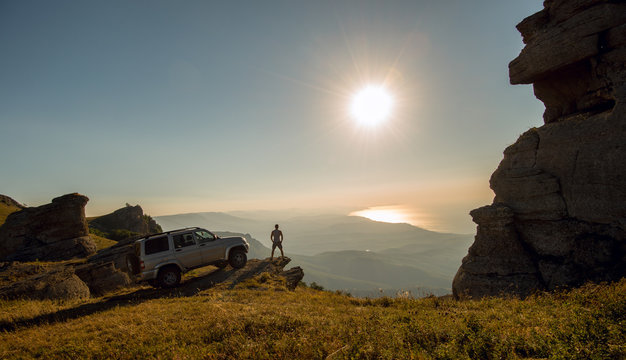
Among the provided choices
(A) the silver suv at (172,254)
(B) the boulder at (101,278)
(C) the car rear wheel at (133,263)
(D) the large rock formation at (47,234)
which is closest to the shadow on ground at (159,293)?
(A) the silver suv at (172,254)

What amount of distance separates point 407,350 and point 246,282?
10.6m

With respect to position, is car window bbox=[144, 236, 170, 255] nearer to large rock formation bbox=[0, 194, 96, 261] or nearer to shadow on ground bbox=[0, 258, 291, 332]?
shadow on ground bbox=[0, 258, 291, 332]

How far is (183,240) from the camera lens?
13.3 meters

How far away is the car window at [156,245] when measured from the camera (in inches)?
486

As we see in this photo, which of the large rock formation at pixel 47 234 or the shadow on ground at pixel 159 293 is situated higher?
the large rock formation at pixel 47 234

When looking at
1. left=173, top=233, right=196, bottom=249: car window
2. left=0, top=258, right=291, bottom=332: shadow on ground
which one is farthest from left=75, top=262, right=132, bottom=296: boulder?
left=173, top=233, right=196, bottom=249: car window

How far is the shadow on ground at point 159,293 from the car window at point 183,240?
2.20 meters

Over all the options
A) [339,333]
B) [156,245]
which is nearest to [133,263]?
[156,245]

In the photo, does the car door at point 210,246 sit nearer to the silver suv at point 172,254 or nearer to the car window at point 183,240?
the silver suv at point 172,254

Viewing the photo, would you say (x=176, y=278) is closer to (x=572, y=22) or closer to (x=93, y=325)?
(x=93, y=325)

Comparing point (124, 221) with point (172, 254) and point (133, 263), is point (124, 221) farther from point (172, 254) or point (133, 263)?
point (172, 254)

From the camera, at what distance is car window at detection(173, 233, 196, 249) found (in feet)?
43.0

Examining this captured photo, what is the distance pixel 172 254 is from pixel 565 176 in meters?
21.4

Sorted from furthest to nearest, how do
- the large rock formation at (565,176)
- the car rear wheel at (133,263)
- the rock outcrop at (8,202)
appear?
1. the rock outcrop at (8,202)
2. the car rear wheel at (133,263)
3. the large rock formation at (565,176)
